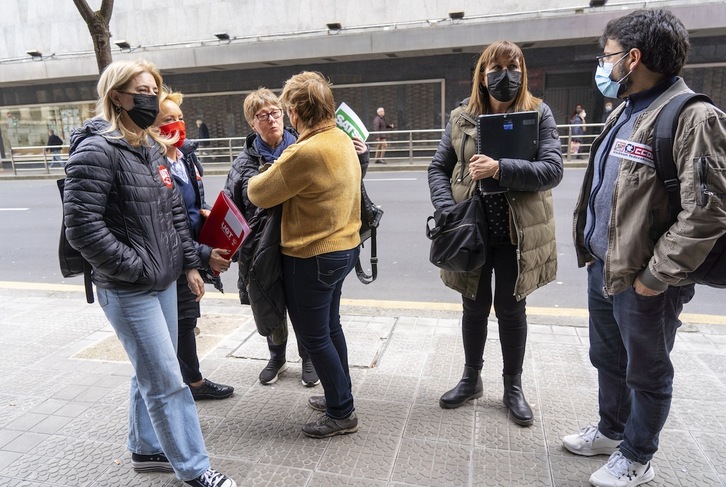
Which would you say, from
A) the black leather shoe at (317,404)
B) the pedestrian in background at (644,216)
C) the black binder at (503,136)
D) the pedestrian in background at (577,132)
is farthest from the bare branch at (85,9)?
the pedestrian in background at (577,132)

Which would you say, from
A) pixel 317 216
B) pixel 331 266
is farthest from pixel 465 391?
pixel 317 216

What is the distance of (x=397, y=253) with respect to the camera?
667 centimetres

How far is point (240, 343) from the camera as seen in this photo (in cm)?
392

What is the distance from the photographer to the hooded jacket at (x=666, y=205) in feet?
5.65

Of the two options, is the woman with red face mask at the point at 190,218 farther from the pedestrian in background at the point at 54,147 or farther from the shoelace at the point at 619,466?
the pedestrian in background at the point at 54,147

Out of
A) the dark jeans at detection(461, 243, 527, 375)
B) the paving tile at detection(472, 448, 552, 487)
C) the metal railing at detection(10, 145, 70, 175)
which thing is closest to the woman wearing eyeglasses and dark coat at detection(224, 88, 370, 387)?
the dark jeans at detection(461, 243, 527, 375)

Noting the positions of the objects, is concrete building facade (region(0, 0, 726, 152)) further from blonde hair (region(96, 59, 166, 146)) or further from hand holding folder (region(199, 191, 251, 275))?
blonde hair (region(96, 59, 166, 146))

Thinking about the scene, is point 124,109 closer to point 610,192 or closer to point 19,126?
point 610,192

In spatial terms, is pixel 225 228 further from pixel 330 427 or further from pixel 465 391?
pixel 465 391

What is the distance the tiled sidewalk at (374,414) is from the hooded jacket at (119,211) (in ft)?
3.42

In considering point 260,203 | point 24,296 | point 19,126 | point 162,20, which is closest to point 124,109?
point 260,203

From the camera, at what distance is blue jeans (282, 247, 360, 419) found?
248 centimetres

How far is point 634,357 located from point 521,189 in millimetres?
916

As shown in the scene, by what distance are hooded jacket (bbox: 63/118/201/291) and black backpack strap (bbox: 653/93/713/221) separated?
1961 mm
